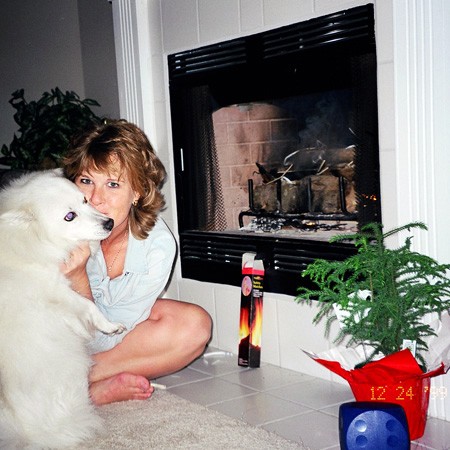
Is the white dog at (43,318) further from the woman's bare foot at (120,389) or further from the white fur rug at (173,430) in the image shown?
the woman's bare foot at (120,389)

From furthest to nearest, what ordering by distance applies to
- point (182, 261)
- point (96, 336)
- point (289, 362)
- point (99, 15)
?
point (99, 15), point (182, 261), point (289, 362), point (96, 336)

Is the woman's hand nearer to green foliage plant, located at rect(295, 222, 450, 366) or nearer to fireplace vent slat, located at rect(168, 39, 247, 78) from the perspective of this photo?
green foliage plant, located at rect(295, 222, 450, 366)

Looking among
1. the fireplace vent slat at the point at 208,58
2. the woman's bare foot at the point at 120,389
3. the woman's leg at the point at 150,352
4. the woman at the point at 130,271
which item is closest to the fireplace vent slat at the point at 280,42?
the fireplace vent slat at the point at 208,58

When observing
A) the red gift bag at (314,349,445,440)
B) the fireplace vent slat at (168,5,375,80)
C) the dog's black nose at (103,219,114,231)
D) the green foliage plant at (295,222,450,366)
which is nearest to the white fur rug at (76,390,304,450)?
the red gift bag at (314,349,445,440)

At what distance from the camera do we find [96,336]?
243 cm

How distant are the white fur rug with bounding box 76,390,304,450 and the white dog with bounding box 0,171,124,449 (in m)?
0.10

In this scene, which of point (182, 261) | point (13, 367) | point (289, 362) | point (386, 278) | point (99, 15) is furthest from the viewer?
point (99, 15)

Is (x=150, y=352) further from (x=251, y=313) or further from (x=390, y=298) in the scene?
(x=390, y=298)

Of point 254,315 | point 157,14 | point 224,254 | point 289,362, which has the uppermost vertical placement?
point 157,14

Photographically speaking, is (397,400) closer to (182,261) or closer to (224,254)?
(224,254)

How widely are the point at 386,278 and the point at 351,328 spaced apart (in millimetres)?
172

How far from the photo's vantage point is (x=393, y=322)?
77.9 inches

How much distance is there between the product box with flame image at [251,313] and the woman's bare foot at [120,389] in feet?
1.74

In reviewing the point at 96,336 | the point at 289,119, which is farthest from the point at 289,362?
the point at 289,119
